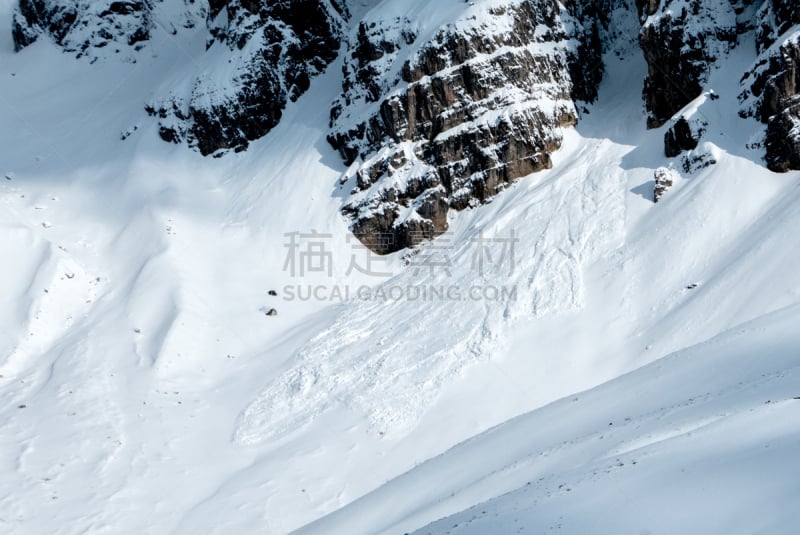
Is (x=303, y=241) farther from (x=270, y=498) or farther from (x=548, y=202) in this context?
(x=270, y=498)

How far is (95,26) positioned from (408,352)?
44.4 m

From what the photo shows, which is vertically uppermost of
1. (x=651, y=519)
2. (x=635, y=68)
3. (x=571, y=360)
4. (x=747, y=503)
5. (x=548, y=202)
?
(x=747, y=503)

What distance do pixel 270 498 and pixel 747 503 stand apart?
17.9 m

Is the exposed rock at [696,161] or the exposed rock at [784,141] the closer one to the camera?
the exposed rock at [784,141]

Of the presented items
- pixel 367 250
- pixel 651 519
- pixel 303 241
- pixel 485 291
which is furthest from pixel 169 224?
pixel 651 519

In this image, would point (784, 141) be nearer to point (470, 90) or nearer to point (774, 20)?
point (774, 20)

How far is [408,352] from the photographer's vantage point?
29.7 metres

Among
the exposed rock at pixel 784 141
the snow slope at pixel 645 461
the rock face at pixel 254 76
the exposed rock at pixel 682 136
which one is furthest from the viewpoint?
the rock face at pixel 254 76

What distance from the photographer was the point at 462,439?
25.2m

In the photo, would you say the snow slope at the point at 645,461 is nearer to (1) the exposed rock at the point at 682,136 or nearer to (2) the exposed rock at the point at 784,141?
(2) the exposed rock at the point at 784,141

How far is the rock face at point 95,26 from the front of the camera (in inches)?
2258

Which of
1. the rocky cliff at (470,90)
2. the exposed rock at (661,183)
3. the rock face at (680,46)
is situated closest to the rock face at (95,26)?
the rocky cliff at (470,90)

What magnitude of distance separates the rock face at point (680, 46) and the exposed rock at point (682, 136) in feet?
8.58

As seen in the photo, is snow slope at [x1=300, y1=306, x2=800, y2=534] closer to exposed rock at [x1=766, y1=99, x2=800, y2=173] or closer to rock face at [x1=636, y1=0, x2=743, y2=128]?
exposed rock at [x1=766, y1=99, x2=800, y2=173]
